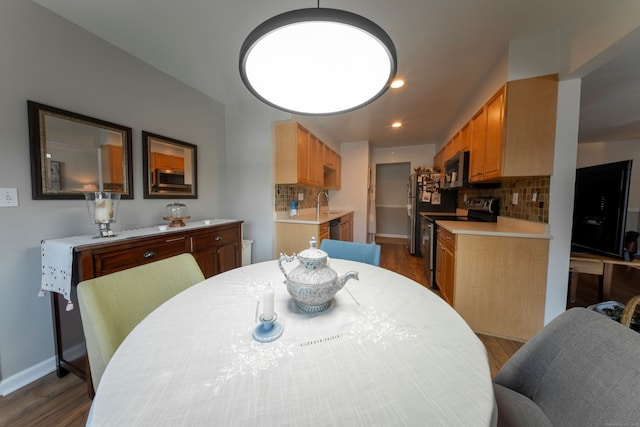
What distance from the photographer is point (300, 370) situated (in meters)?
0.58

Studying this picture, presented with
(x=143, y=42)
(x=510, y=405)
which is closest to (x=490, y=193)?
(x=510, y=405)

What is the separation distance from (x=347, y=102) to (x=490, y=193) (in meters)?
2.74

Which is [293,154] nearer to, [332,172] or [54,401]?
[332,172]

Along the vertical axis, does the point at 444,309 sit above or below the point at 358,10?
below

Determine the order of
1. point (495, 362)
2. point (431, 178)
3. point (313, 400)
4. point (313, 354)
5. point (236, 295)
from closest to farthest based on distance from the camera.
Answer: point (313, 400) < point (313, 354) < point (236, 295) < point (495, 362) < point (431, 178)

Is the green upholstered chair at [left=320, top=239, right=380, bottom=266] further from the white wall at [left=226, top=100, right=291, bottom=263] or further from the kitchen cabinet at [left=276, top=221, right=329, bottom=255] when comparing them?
the white wall at [left=226, top=100, right=291, bottom=263]

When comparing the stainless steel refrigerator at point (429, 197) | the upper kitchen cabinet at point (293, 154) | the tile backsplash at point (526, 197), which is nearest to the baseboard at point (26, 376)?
the upper kitchen cabinet at point (293, 154)

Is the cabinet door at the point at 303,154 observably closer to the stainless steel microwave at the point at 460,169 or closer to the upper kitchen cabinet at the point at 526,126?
the stainless steel microwave at the point at 460,169

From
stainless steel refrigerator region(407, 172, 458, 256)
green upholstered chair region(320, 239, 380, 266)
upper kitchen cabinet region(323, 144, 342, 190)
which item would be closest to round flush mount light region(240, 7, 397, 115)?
green upholstered chair region(320, 239, 380, 266)

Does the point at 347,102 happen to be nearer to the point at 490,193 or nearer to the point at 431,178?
the point at 490,193

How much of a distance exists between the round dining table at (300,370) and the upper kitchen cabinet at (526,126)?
5.36ft

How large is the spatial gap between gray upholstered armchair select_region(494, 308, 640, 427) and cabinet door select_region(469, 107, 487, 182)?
1944mm

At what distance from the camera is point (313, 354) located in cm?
64

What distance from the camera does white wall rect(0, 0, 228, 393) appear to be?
1336 millimetres
